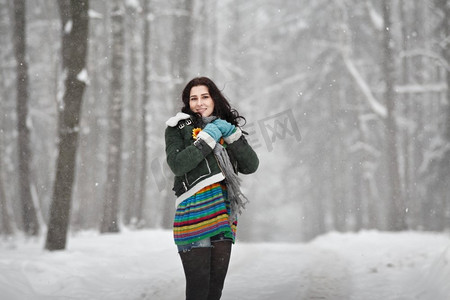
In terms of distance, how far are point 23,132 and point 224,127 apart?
31.7ft

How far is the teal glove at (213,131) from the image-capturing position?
11.4ft

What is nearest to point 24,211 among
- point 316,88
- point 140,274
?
point 140,274

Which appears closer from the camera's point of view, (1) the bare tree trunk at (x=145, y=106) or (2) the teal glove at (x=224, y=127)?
(2) the teal glove at (x=224, y=127)

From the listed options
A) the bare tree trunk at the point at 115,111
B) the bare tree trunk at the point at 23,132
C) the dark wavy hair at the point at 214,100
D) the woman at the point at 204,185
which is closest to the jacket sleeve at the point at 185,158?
the woman at the point at 204,185

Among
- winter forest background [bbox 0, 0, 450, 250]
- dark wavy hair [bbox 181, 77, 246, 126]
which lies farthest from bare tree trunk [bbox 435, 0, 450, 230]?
dark wavy hair [bbox 181, 77, 246, 126]

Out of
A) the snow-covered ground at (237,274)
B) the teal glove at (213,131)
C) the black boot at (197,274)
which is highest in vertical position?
→ the teal glove at (213,131)

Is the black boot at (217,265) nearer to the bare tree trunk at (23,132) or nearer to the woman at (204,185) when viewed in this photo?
the woman at (204,185)

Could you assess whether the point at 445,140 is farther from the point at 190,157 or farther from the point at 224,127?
the point at 190,157

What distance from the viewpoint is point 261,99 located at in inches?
1065

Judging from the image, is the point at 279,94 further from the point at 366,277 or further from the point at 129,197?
the point at 366,277

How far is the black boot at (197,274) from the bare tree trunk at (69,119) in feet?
17.3

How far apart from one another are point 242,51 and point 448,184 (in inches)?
515

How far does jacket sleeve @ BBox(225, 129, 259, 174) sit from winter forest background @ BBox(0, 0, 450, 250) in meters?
9.37

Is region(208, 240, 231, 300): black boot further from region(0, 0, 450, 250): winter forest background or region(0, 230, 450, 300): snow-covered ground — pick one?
region(0, 0, 450, 250): winter forest background
